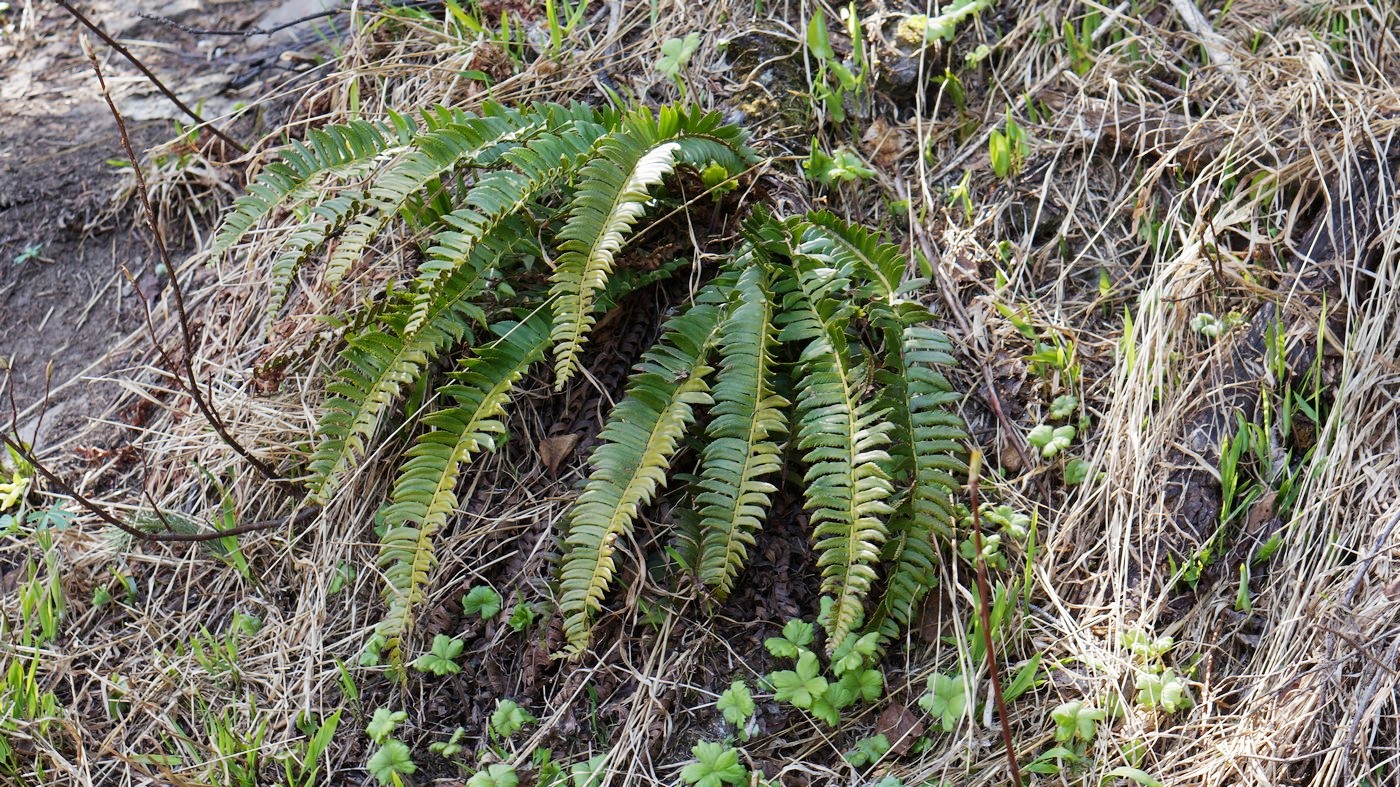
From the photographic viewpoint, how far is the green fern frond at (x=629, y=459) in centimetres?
228

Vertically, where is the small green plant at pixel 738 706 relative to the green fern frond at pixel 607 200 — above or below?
below

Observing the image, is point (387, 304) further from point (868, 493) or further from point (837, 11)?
point (837, 11)

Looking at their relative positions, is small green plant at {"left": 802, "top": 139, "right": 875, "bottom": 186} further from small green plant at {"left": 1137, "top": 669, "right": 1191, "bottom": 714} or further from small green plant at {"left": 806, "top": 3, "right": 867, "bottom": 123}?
small green plant at {"left": 1137, "top": 669, "right": 1191, "bottom": 714}

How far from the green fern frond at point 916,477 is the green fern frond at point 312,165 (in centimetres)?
139

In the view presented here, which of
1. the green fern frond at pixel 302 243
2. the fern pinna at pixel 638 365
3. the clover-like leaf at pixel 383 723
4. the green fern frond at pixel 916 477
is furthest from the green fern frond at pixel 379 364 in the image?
the green fern frond at pixel 916 477

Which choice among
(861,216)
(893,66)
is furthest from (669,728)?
(893,66)

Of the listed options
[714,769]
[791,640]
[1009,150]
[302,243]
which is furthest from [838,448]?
[302,243]

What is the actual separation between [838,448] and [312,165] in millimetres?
1502

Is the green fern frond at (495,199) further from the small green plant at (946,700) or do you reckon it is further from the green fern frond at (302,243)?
the small green plant at (946,700)

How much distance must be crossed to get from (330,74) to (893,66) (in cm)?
179

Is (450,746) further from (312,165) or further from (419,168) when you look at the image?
(312,165)

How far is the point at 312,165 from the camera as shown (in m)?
2.70

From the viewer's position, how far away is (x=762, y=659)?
2.41 metres

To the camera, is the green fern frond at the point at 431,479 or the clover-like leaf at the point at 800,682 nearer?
the clover-like leaf at the point at 800,682
